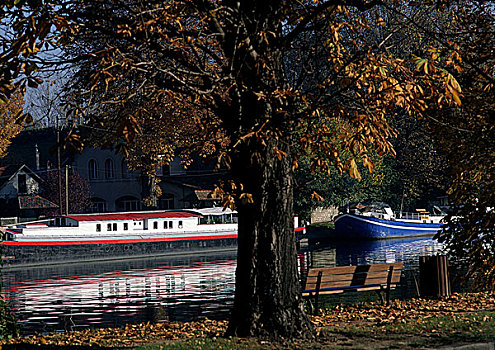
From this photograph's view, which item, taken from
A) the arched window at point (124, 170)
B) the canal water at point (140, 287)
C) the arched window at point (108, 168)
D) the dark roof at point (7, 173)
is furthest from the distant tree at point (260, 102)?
the arched window at point (108, 168)

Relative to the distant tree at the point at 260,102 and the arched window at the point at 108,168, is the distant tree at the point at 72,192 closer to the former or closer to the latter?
the arched window at the point at 108,168

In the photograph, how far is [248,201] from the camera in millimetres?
10891

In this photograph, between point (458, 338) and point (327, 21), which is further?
point (327, 21)

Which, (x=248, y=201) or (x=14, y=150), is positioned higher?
(x=14, y=150)

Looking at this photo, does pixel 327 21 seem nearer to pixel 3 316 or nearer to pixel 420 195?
pixel 3 316

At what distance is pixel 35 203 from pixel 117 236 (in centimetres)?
2213

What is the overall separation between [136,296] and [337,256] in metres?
20.5

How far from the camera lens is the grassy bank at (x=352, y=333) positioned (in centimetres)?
1105

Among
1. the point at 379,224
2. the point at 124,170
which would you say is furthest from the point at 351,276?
the point at 124,170

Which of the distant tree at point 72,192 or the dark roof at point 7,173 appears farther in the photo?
the dark roof at point 7,173

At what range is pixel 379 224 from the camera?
203ft

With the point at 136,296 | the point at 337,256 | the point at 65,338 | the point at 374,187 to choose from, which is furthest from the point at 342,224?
the point at 65,338

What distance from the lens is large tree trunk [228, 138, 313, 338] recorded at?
456 inches

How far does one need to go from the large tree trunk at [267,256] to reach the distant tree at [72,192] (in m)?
62.2
